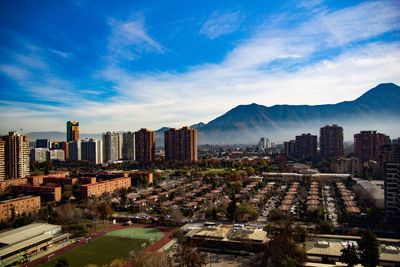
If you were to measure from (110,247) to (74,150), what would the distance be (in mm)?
33000

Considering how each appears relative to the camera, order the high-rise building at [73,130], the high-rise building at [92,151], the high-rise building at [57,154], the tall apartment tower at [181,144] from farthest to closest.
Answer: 1. the high-rise building at [73,130]
2. the high-rise building at [57,154]
3. the high-rise building at [92,151]
4. the tall apartment tower at [181,144]

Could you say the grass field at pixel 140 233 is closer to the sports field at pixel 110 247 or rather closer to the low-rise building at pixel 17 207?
the sports field at pixel 110 247

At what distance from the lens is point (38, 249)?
9.73m

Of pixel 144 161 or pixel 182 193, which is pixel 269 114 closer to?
pixel 144 161

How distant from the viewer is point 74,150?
40.4 metres

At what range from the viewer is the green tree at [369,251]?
7254mm

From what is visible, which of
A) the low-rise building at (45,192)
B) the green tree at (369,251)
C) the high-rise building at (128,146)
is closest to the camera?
the green tree at (369,251)

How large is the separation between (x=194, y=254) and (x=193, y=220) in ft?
18.1

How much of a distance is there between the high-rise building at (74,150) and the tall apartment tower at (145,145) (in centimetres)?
1159

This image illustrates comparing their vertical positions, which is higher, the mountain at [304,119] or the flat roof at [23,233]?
the mountain at [304,119]

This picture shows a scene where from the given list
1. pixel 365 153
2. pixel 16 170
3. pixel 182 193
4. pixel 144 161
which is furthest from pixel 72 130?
pixel 365 153

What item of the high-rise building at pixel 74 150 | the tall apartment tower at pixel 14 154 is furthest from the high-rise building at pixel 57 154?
the tall apartment tower at pixel 14 154

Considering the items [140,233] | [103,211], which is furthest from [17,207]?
[140,233]

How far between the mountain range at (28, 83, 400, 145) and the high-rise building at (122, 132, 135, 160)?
78465 millimetres
